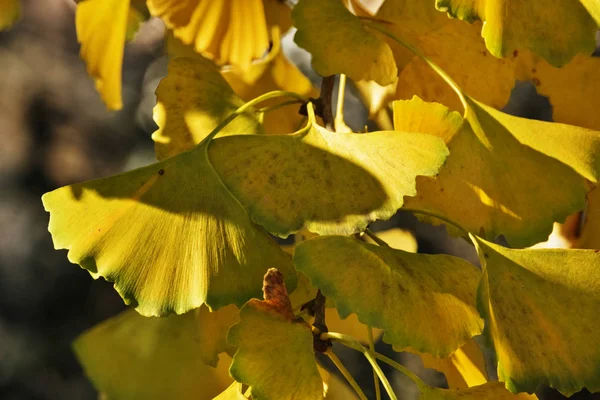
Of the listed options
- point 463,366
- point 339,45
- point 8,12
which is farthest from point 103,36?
point 463,366

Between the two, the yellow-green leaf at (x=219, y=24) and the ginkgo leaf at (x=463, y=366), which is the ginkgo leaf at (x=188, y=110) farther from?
the ginkgo leaf at (x=463, y=366)

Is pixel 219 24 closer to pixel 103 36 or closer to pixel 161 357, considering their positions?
pixel 103 36

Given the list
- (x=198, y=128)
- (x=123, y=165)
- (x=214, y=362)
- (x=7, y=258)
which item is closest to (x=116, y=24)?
(x=198, y=128)

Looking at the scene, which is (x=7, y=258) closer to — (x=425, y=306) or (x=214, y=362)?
(x=214, y=362)

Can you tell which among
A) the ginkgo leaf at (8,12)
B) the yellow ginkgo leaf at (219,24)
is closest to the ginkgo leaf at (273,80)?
the yellow ginkgo leaf at (219,24)

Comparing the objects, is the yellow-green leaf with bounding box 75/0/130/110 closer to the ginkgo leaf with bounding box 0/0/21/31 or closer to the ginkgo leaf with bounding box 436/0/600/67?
the ginkgo leaf with bounding box 0/0/21/31

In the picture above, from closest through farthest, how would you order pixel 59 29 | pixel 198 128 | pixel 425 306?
pixel 425 306, pixel 198 128, pixel 59 29
